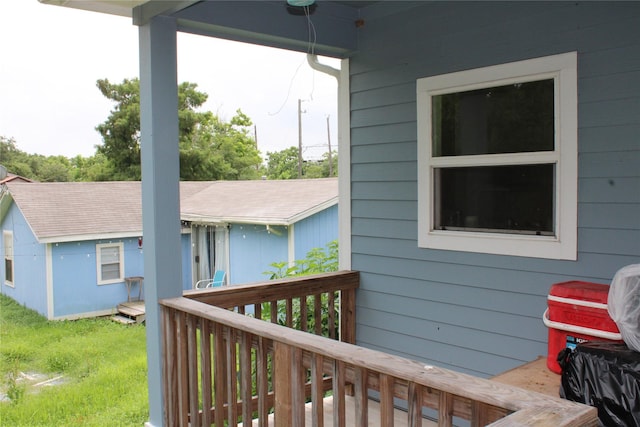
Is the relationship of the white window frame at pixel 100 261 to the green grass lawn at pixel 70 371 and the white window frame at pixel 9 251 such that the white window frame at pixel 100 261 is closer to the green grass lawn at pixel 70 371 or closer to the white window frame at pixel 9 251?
the green grass lawn at pixel 70 371

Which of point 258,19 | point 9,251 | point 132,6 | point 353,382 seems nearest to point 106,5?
point 132,6

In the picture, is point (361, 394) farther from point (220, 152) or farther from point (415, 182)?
point (220, 152)

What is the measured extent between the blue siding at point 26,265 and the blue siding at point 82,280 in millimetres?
291

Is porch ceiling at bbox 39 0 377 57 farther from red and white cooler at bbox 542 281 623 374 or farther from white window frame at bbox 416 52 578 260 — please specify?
red and white cooler at bbox 542 281 623 374

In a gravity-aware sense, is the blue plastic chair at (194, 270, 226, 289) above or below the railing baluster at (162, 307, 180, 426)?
below

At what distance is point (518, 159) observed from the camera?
3.10 meters

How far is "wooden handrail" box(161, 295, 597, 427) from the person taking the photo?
1.48 m

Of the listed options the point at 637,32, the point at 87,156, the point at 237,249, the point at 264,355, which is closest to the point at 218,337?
the point at 264,355

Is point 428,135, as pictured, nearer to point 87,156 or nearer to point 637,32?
point 637,32

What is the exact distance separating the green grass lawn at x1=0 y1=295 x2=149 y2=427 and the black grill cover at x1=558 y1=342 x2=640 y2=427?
5.35m

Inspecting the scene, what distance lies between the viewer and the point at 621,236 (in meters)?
2.69

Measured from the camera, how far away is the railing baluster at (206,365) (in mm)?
2711

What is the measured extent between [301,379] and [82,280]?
37.8ft

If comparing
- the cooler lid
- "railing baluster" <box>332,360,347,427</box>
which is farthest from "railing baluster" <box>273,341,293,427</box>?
the cooler lid
